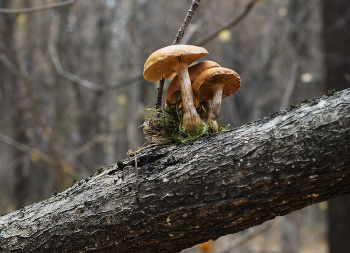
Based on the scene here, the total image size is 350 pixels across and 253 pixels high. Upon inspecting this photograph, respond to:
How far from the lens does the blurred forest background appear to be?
197 inches

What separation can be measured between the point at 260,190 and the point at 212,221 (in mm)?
271

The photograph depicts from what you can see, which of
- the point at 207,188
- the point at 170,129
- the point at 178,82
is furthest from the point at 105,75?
the point at 207,188

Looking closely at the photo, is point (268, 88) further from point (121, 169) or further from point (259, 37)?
point (121, 169)

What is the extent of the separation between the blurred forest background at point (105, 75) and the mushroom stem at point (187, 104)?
97.6 inches

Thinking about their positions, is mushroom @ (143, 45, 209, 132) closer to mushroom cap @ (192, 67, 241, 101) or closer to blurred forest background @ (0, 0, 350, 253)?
mushroom cap @ (192, 67, 241, 101)

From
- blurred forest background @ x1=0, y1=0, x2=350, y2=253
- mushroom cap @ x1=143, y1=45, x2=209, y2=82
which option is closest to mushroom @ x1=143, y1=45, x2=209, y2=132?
mushroom cap @ x1=143, y1=45, x2=209, y2=82

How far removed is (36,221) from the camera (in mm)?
1750

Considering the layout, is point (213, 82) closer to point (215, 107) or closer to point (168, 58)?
point (215, 107)

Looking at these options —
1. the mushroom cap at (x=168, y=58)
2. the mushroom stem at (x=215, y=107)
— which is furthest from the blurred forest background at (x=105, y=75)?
the mushroom stem at (x=215, y=107)

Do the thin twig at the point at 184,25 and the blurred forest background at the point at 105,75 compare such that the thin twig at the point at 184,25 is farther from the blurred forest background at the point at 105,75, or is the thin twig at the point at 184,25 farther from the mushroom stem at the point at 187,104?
the blurred forest background at the point at 105,75

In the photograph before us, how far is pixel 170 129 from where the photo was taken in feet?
5.89

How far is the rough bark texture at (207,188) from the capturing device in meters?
1.32

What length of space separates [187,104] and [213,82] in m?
0.23

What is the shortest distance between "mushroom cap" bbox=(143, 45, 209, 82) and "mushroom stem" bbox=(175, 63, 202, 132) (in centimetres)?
5
